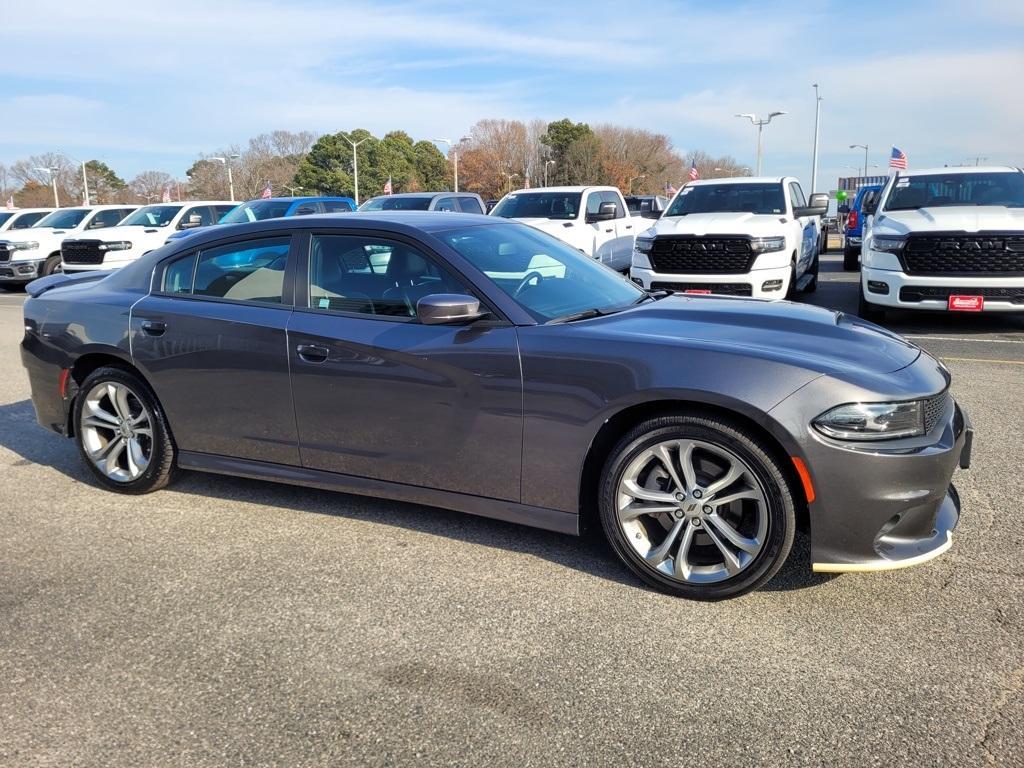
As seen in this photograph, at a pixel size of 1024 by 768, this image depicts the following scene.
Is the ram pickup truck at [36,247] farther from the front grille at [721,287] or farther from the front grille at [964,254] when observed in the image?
the front grille at [964,254]

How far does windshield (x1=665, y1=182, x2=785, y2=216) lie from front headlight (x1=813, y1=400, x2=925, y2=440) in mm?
9112

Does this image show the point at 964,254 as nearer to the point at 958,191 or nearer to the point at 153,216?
the point at 958,191

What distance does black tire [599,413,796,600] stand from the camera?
3.14 metres

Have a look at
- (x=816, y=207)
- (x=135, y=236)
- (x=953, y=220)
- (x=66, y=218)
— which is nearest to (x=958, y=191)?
(x=953, y=220)

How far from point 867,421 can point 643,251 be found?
7978 mm

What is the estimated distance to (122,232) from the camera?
56.9 feet

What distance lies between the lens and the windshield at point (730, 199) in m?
11.8

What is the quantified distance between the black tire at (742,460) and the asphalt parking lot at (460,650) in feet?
0.29

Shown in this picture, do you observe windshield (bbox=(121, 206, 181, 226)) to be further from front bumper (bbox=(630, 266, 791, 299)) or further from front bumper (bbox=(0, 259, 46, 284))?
front bumper (bbox=(630, 266, 791, 299))

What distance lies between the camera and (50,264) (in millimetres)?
18828

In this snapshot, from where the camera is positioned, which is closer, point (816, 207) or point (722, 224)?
point (722, 224)

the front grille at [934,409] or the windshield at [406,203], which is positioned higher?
the windshield at [406,203]

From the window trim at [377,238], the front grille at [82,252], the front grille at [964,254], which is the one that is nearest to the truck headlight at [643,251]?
the front grille at [964,254]

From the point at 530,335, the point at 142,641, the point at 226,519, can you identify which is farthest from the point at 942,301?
the point at 142,641
